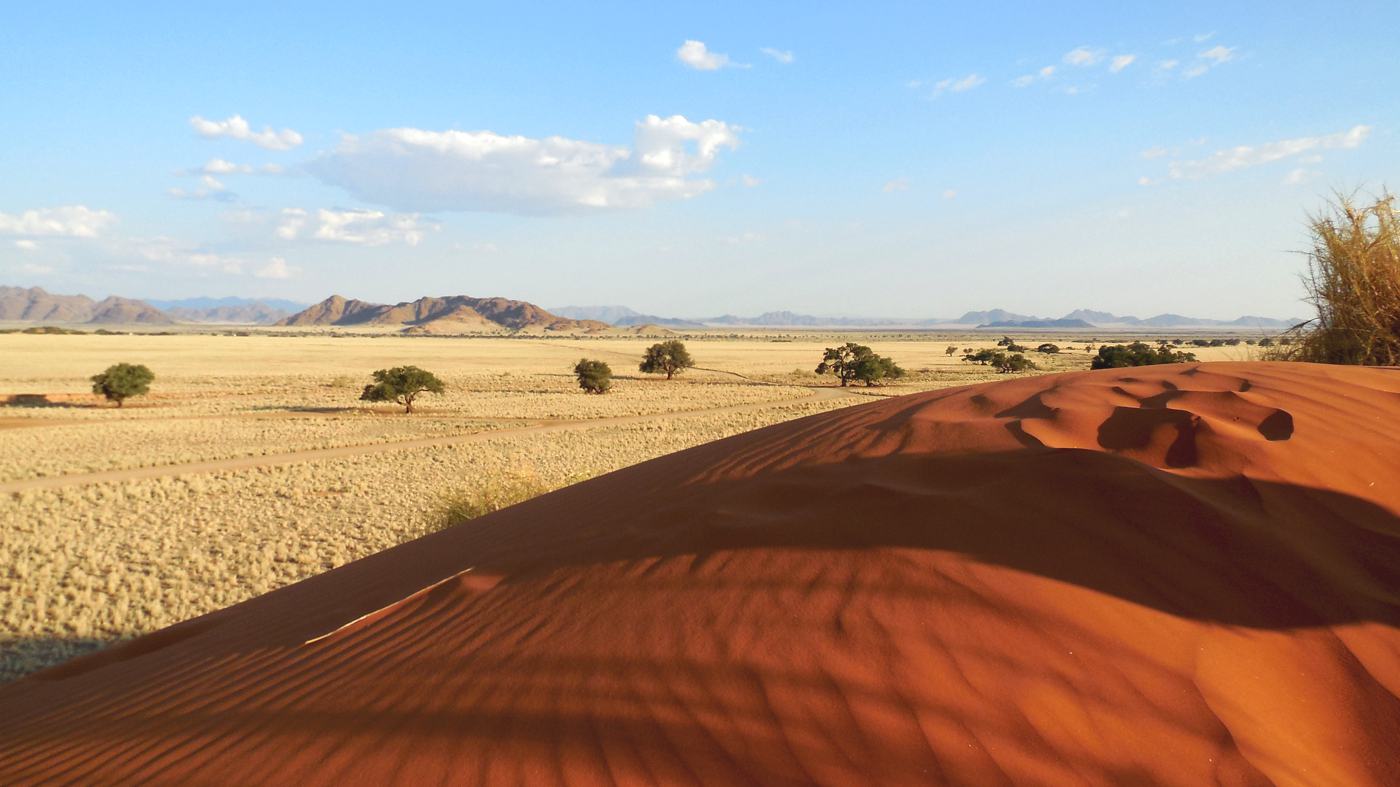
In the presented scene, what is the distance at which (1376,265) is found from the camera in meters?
6.88

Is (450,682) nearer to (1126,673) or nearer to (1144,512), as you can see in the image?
(1126,673)

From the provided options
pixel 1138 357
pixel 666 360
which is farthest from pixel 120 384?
pixel 1138 357

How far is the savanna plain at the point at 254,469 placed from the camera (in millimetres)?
9555

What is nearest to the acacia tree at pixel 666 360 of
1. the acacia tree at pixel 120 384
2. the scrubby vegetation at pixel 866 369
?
the scrubby vegetation at pixel 866 369

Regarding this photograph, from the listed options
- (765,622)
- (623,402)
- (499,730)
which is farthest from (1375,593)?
(623,402)

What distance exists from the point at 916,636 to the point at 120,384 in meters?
38.9

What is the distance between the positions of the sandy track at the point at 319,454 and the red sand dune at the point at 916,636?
15317 millimetres

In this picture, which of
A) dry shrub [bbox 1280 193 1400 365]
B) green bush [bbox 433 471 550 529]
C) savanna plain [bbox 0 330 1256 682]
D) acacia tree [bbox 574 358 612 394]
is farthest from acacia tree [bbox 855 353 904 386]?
dry shrub [bbox 1280 193 1400 365]

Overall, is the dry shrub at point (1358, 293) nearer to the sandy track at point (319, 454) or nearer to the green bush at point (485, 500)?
the green bush at point (485, 500)

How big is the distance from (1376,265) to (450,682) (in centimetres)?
794

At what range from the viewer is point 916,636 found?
2.65 m

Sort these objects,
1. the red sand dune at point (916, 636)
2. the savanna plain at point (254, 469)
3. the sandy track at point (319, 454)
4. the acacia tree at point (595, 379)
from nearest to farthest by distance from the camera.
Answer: the red sand dune at point (916, 636) → the savanna plain at point (254, 469) → the sandy track at point (319, 454) → the acacia tree at point (595, 379)

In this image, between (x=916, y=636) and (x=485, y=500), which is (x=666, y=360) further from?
(x=916, y=636)

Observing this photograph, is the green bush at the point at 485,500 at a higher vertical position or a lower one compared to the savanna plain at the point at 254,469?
higher
